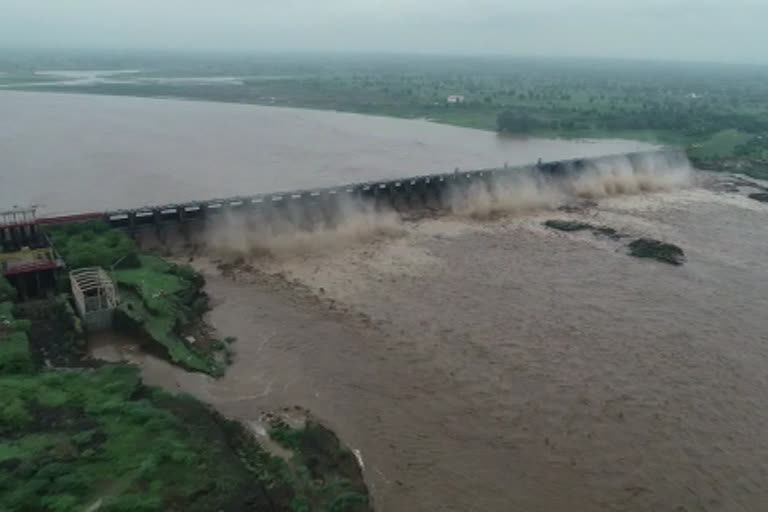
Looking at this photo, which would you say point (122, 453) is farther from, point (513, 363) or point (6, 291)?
point (513, 363)

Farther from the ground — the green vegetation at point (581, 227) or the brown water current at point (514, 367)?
the green vegetation at point (581, 227)

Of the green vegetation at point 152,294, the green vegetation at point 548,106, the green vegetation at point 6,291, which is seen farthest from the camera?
the green vegetation at point 548,106

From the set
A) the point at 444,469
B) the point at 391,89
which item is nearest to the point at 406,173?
the point at 444,469

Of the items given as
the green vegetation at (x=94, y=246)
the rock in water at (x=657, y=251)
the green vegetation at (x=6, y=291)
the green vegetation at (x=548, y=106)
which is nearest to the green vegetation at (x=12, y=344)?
the green vegetation at (x=6, y=291)

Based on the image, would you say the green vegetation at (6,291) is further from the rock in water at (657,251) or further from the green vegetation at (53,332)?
the rock in water at (657,251)

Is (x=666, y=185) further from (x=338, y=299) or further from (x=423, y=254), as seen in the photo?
(x=338, y=299)

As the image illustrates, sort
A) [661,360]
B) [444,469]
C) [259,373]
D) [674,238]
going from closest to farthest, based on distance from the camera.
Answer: [444,469], [259,373], [661,360], [674,238]

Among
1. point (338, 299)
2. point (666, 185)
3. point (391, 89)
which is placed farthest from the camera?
point (391, 89)

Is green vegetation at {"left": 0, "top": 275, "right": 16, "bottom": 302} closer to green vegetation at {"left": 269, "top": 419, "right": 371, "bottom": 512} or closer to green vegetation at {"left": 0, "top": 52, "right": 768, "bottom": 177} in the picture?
green vegetation at {"left": 269, "top": 419, "right": 371, "bottom": 512}
